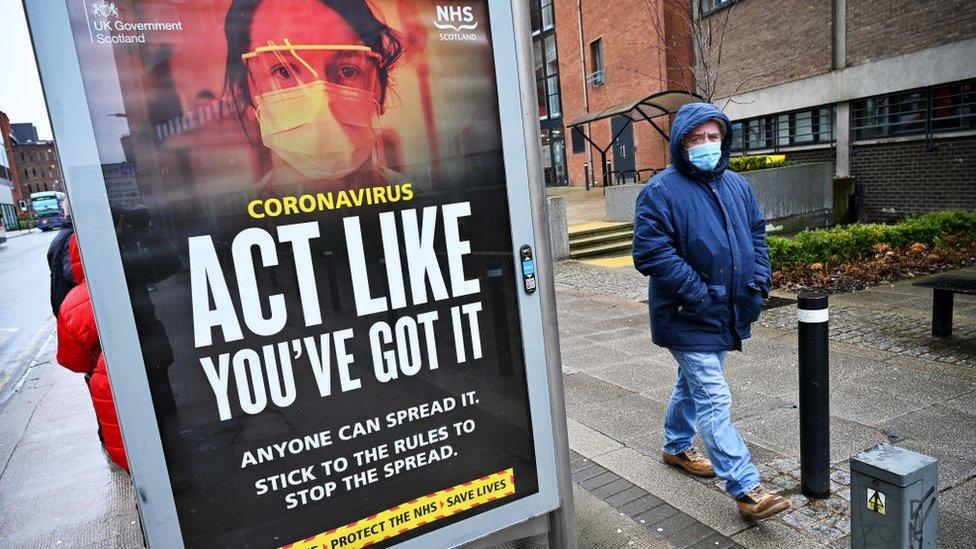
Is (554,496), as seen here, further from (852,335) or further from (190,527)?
(852,335)

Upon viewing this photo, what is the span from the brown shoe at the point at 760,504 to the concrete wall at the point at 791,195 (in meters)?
10.8

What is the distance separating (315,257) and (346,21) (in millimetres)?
769

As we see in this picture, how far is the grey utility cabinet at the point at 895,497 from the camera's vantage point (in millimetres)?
2131

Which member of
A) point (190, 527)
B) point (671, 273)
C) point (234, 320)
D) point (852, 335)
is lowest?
point (852, 335)

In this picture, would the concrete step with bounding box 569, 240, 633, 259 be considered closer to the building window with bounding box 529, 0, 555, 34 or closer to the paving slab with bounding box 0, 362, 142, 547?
the paving slab with bounding box 0, 362, 142, 547

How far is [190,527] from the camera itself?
195cm

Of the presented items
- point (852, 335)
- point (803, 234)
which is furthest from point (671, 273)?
point (803, 234)

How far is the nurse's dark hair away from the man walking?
1.59 m

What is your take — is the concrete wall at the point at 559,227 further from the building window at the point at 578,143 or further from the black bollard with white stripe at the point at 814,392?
the building window at the point at 578,143

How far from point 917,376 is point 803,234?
433 cm

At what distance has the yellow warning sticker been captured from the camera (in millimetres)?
2201

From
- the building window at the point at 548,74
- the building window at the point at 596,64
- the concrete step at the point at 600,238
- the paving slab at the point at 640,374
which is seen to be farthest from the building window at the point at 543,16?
the paving slab at the point at 640,374

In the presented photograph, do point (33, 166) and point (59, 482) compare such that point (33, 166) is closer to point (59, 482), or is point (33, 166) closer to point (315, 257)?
point (59, 482)

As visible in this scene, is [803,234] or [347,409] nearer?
[347,409]
